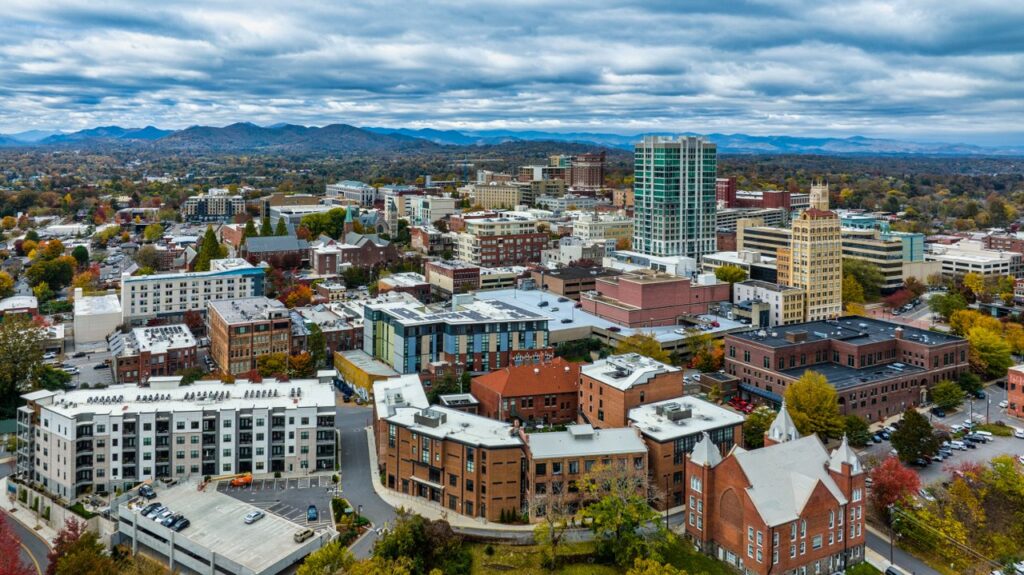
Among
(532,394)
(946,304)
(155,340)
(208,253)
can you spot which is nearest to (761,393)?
(532,394)

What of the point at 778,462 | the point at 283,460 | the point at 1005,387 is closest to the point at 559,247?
the point at 1005,387

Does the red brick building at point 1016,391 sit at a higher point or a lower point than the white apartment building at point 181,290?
lower

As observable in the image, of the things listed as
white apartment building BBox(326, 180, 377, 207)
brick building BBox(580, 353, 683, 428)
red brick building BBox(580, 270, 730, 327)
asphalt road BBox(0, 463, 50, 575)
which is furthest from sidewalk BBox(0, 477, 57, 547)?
white apartment building BBox(326, 180, 377, 207)

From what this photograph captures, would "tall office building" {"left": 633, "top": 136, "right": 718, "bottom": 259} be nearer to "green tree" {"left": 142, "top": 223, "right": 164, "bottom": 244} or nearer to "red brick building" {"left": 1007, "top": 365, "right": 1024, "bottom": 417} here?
"red brick building" {"left": 1007, "top": 365, "right": 1024, "bottom": 417}

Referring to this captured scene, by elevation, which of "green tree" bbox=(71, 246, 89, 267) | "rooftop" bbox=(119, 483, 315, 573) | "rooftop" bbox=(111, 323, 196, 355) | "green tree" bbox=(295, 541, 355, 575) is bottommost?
"rooftop" bbox=(119, 483, 315, 573)

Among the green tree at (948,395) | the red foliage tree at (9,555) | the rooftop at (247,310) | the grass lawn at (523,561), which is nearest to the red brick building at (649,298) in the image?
the green tree at (948,395)

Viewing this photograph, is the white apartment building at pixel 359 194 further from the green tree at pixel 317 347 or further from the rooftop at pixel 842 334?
the rooftop at pixel 842 334

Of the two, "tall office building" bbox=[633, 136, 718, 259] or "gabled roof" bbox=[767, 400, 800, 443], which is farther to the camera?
"tall office building" bbox=[633, 136, 718, 259]
